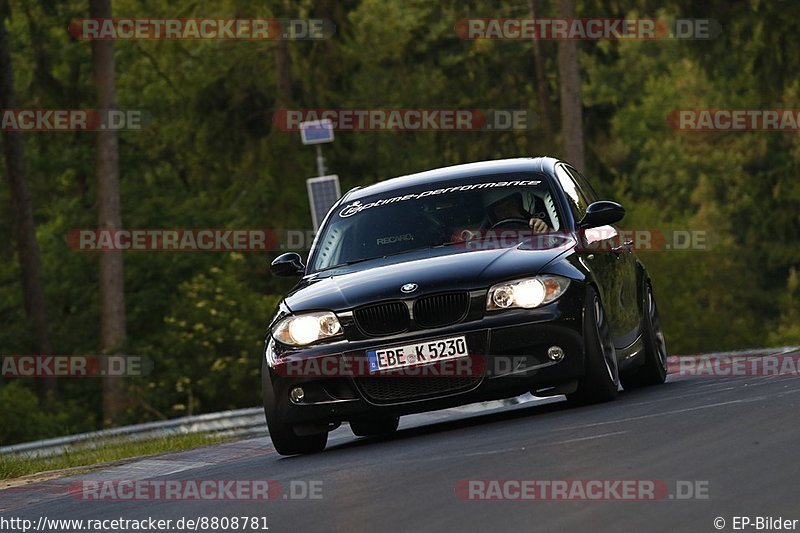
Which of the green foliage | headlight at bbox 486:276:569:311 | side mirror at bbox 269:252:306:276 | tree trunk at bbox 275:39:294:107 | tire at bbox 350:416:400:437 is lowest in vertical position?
the green foliage

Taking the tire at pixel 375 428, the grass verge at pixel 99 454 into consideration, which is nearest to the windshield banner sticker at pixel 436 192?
the tire at pixel 375 428

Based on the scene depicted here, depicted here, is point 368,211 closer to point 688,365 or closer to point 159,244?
point 688,365

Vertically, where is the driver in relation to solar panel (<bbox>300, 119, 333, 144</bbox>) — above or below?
below

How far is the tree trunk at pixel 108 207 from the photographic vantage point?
32.8m

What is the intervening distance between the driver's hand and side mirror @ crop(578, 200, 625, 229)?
0.25m

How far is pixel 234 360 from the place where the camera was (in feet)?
124

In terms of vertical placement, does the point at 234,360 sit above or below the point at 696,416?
below

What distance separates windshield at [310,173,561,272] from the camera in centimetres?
1267

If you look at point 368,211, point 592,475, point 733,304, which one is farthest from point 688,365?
point 733,304

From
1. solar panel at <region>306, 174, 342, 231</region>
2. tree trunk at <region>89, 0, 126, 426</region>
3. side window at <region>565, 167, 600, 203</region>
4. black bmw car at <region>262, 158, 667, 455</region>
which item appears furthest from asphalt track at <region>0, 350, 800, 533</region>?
tree trunk at <region>89, 0, 126, 426</region>

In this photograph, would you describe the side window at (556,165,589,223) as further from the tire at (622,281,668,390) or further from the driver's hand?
the tire at (622,281,668,390)

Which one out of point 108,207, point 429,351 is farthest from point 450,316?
point 108,207

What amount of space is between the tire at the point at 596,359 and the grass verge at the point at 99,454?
4087 millimetres

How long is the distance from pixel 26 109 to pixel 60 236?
964 cm
